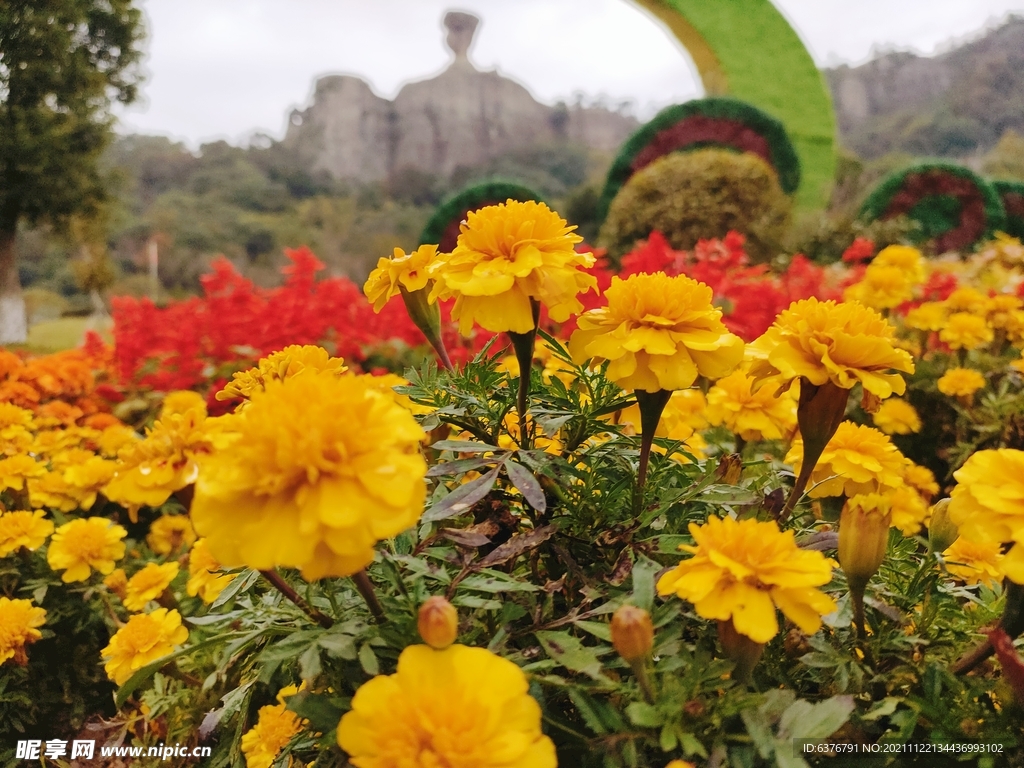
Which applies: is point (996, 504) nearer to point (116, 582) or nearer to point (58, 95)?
point (116, 582)

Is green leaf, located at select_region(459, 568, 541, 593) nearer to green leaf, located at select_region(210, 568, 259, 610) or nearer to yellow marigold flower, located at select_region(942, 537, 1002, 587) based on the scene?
green leaf, located at select_region(210, 568, 259, 610)

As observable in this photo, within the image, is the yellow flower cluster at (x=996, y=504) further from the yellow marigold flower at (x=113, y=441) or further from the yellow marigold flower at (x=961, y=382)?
the yellow marigold flower at (x=113, y=441)

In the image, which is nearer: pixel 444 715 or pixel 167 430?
pixel 444 715

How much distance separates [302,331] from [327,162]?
34.2ft

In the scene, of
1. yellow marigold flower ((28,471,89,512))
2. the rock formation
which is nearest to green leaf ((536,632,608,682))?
yellow marigold flower ((28,471,89,512))

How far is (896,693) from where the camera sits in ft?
1.57

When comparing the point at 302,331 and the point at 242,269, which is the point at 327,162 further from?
the point at 302,331

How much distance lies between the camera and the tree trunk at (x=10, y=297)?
2.58 meters

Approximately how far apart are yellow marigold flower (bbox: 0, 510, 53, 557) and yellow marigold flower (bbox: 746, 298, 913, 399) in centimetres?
121

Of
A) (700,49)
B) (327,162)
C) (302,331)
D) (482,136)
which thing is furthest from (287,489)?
(482,136)

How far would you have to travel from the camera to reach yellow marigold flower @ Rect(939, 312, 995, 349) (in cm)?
145

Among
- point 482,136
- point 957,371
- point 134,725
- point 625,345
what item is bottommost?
point 134,725

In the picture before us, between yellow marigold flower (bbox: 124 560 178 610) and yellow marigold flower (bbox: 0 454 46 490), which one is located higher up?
yellow marigold flower (bbox: 0 454 46 490)

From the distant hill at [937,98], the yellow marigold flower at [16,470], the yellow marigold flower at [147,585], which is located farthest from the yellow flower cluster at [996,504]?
the distant hill at [937,98]
